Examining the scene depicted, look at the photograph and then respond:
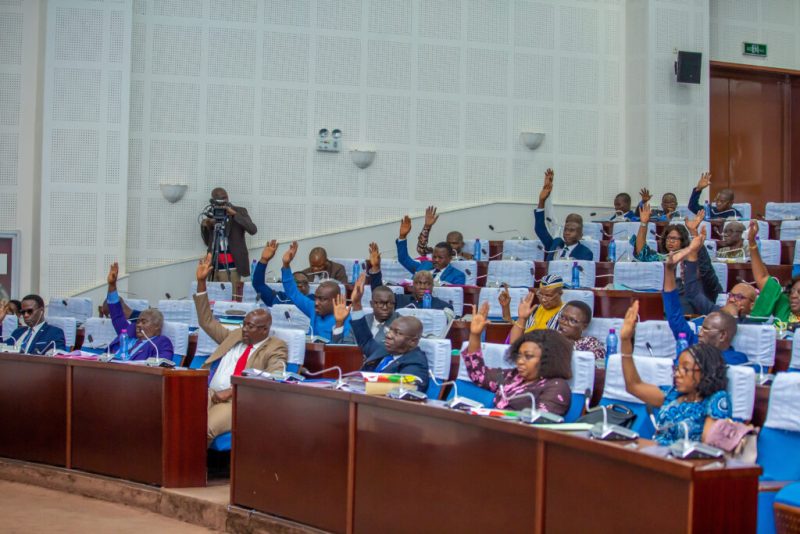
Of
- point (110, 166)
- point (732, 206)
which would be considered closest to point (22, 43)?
point (110, 166)

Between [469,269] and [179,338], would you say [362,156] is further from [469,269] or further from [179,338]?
[179,338]

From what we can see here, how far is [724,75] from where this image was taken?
543 inches

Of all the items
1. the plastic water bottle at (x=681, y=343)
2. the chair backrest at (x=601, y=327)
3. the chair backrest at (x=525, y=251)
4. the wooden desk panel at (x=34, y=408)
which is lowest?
the wooden desk panel at (x=34, y=408)

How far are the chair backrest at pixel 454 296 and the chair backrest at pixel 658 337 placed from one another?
247 centimetres

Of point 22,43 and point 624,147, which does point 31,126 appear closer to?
point 22,43

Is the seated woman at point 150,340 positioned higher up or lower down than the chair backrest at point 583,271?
lower down

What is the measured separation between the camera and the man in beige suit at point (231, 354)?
591cm

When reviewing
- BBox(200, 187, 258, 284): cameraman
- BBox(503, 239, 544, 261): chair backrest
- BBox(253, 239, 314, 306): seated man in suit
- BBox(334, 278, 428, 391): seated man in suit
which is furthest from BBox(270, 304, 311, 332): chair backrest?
BBox(200, 187, 258, 284): cameraman

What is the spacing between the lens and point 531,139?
12.8m

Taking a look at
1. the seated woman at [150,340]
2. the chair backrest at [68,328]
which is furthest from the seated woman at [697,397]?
the chair backrest at [68,328]

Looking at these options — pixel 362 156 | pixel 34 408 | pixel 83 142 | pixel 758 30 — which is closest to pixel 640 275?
pixel 34 408

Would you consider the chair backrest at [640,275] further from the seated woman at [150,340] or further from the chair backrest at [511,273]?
the seated woman at [150,340]

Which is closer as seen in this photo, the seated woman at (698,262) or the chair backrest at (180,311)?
the seated woman at (698,262)

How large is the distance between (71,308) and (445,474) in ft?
21.6
